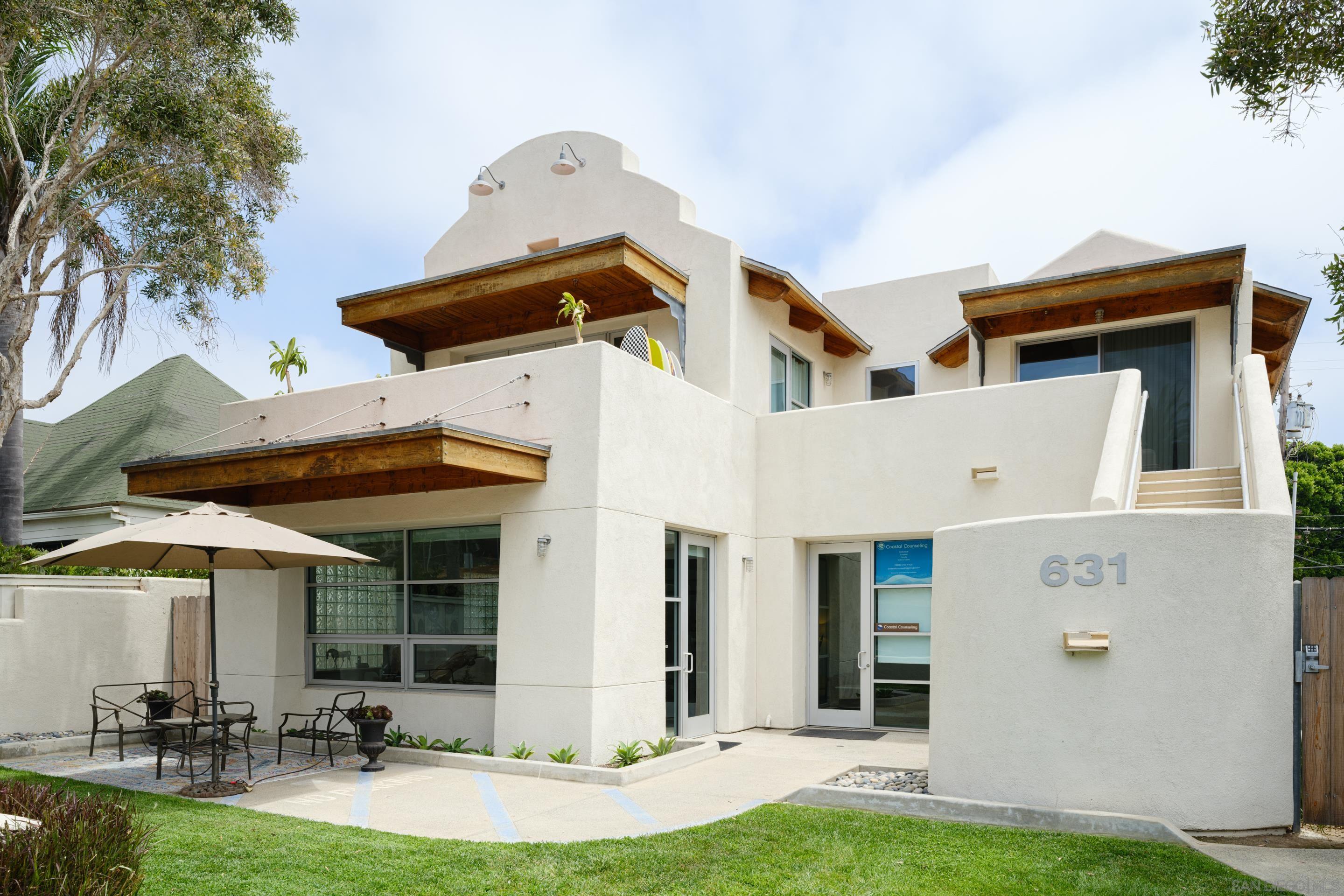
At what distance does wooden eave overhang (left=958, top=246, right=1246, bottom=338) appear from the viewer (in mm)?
12859

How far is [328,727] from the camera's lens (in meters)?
11.1

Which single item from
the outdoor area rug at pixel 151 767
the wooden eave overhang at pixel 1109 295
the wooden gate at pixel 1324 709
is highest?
the wooden eave overhang at pixel 1109 295

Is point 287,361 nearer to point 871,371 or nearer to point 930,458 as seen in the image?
point 930,458

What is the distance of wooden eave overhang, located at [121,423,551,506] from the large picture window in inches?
32.0

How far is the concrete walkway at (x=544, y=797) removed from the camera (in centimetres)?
770

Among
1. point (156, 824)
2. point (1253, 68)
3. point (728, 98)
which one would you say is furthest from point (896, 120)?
point (156, 824)

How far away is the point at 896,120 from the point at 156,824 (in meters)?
12.3

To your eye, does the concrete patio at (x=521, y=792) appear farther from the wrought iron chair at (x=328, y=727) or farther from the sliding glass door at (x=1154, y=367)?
the sliding glass door at (x=1154, y=367)

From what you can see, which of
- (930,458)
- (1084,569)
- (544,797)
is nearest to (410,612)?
(544,797)

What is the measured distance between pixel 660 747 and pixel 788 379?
706 centimetres

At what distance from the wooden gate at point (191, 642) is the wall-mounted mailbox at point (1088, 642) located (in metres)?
11.5

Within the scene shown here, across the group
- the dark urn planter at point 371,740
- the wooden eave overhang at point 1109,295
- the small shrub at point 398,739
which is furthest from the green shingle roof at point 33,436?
the wooden eave overhang at point 1109,295

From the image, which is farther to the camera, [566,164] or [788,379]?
[788,379]

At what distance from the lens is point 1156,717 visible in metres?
7.45
